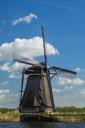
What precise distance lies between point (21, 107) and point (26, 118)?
13.0 ft

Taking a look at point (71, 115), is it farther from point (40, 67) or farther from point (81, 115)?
point (40, 67)

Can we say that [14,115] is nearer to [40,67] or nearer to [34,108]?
[34,108]

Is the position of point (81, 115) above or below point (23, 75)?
below

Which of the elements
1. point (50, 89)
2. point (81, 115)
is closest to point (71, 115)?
point (81, 115)

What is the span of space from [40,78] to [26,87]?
3751 mm

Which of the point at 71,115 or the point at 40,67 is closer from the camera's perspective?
the point at 71,115

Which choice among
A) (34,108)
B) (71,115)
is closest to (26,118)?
(34,108)

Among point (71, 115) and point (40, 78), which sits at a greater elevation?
point (40, 78)

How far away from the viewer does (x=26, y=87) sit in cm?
10700

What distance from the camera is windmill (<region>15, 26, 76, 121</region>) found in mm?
104938

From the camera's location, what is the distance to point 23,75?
356 ft

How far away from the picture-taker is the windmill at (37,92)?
104938mm

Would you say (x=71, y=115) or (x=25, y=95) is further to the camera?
(x=25, y=95)

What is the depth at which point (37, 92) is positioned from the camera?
105250 millimetres
